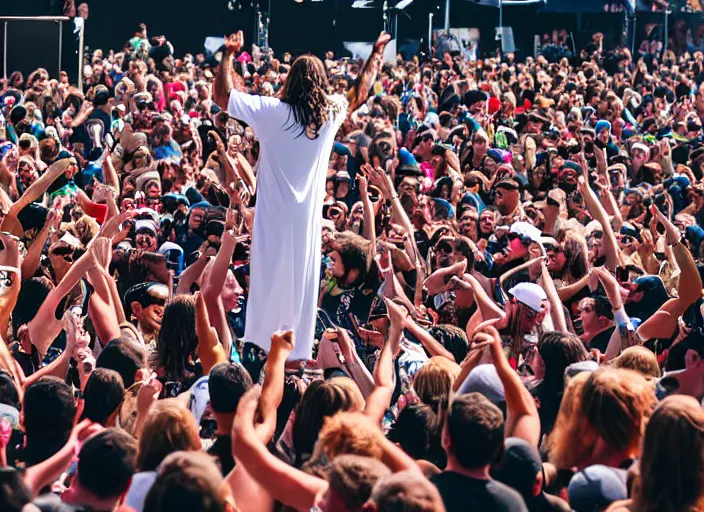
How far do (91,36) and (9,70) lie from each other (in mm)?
11429

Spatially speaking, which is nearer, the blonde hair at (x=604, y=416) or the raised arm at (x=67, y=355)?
the blonde hair at (x=604, y=416)

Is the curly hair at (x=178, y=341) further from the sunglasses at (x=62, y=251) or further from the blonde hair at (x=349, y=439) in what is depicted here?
the sunglasses at (x=62, y=251)

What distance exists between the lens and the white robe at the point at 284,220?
5.54 metres

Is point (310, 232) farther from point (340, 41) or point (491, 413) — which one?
point (340, 41)

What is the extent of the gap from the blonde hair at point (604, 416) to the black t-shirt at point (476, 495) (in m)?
0.61

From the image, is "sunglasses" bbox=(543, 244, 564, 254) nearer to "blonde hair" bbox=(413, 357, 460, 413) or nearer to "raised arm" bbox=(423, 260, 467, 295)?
"raised arm" bbox=(423, 260, 467, 295)

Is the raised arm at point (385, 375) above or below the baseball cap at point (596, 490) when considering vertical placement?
above

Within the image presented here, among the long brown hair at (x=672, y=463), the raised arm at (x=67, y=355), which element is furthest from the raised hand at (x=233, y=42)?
the long brown hair at (x=672, y=463)

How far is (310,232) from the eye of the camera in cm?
567

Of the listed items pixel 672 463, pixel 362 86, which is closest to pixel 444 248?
pixel 362 86

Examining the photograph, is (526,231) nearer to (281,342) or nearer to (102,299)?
(102,299)

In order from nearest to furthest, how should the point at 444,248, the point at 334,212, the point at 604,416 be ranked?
the point at 604,416 < the point at 444,248 < the point at 334,212

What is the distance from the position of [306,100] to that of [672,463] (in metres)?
2.49

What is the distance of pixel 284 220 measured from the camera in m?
5.60
